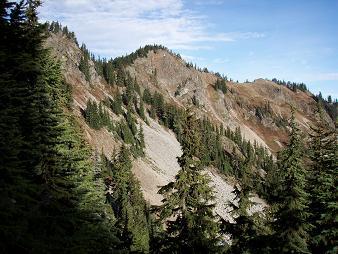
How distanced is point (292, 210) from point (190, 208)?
6.32m

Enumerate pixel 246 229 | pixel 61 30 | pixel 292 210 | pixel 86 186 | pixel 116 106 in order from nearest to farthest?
pixel 86 186 → pixel 292 210 → pixel 246 229 → pixel 116 106 → pixel 61 30

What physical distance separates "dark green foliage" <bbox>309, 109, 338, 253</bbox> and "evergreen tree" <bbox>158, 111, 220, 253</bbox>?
5930 mm

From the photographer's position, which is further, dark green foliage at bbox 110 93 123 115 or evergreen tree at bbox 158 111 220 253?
dark green foliage at bbox 110 93 123 115

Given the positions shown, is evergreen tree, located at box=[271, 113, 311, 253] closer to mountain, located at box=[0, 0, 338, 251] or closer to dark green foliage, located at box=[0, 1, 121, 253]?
mountain, located at box=[0, 0, 338, 251]

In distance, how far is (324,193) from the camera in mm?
22844

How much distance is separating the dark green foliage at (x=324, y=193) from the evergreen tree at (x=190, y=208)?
5.93 meters

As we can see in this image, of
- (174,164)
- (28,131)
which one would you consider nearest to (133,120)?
(174,164)

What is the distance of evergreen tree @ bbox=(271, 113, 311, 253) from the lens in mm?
21969

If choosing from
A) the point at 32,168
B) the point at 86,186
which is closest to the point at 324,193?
the point at 86,186

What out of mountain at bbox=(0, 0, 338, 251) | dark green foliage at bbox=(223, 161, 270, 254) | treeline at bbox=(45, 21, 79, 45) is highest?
treeline at bbox=(45, 21, 79, 45)

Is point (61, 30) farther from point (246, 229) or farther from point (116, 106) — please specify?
point (246, 229)

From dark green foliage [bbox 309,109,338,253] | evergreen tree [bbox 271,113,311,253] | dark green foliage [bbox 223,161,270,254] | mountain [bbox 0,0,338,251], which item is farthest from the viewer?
dark green foliage [bbox 223,161,270,254]

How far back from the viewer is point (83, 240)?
13164 mm

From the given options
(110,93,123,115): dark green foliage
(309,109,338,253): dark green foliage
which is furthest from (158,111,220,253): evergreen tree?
(110,93,123,115): dark green foliage
